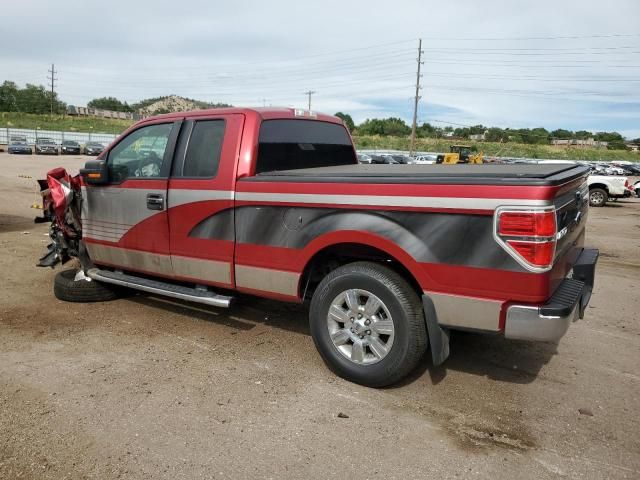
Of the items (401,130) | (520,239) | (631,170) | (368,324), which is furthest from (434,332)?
(401,130)

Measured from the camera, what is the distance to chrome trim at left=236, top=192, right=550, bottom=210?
305cm

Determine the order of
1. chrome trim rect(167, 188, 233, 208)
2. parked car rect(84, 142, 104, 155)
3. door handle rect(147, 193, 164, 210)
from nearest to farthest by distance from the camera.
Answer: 1. chrome trim rect(167, 188, 233, 208)
2. door handle rect(147, 193, 164, 210)
3. parked car rect(84, 142, 104, 155)

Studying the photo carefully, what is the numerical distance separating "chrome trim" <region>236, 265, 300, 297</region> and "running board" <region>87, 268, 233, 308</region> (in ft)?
0.75

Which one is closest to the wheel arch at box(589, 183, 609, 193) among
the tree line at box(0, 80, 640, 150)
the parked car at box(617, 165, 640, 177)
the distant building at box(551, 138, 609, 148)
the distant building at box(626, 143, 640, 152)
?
the parked car at box(617, 165, 640, 177)

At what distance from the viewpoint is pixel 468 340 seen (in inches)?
187

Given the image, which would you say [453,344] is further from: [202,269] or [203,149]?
[203,149]

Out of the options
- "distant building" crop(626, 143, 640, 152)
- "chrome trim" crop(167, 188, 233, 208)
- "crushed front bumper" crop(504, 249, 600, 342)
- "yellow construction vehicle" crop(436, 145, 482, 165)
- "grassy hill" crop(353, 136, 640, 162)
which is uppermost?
"distant building" crop(626, 143, 640, 152)

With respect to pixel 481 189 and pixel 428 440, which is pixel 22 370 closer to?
pixel 428 440

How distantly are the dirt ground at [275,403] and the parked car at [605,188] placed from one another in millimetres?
16476

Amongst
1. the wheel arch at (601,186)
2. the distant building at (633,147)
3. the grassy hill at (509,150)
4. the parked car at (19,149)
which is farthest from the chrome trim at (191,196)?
the distant building at (633,147)

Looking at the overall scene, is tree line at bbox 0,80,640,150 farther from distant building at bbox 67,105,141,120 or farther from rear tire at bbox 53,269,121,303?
rear tire at bbox 53,269,121,303

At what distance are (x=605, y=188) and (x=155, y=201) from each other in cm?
1960

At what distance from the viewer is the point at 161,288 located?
4.75 meters

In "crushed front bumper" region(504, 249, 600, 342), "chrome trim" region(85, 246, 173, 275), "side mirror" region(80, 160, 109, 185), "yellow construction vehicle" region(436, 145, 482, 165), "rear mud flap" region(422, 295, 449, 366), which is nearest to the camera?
"crushed front bumper" region(504, 249, 600, 342)
